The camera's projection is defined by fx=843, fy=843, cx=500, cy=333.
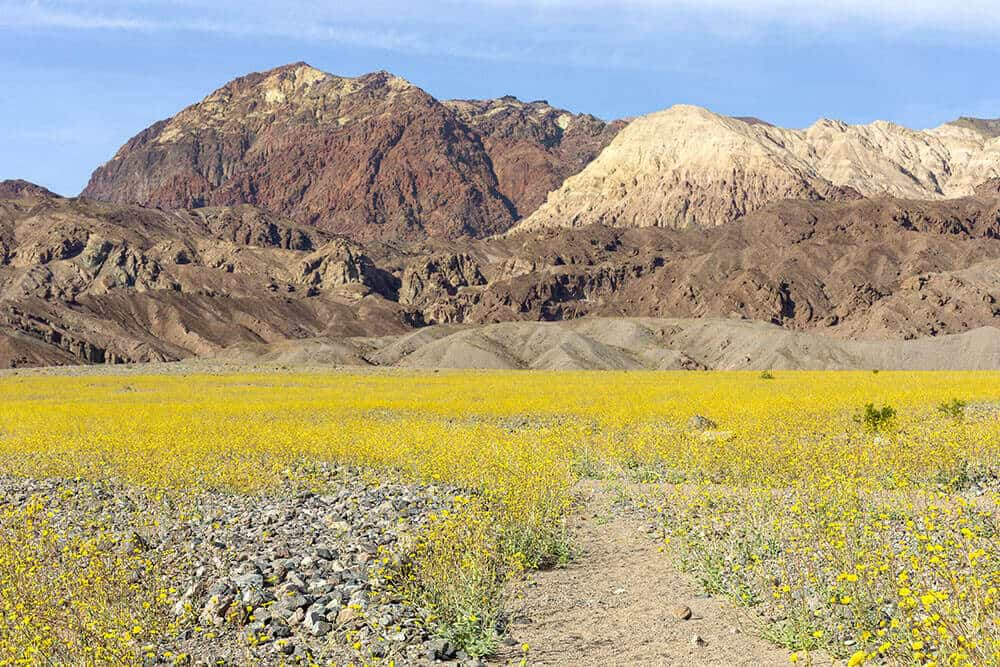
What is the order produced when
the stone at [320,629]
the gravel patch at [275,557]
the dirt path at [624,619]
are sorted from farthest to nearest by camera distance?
the stone at [320,629], the gravel patch at [275,557], the dirt path at [624,619]

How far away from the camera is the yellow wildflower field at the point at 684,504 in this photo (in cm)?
739

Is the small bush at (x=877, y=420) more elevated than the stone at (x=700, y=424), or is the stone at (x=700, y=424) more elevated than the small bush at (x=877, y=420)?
the small bush at (x=877, y=420)

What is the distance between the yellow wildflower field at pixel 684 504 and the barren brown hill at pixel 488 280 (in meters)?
102

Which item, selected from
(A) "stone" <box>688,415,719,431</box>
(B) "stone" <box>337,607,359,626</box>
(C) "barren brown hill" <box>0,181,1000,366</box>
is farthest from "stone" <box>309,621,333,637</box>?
(C) "barren brown hill" <box>0,181,1000,366</box>

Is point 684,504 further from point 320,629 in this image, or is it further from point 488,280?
point 488,280

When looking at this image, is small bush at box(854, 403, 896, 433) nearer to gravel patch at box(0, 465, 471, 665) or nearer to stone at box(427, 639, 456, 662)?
gravel patch at box(0, 465, 471, 665)

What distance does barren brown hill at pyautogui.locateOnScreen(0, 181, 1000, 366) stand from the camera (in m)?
128

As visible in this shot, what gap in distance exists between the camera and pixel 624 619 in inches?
356

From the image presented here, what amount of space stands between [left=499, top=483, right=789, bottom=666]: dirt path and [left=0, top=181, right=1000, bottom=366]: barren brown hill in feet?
373

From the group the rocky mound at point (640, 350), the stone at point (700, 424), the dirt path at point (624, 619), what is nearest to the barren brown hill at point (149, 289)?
the rocky mound at point (640, 350)

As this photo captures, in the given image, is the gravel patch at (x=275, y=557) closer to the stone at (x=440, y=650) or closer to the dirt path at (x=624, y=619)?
the stone at (x=440, y=650)

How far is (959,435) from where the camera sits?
50.4 feet

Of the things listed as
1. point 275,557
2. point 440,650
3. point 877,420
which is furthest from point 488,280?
point 440,650

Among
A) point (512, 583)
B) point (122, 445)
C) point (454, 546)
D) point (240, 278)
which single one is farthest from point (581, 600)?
point (240, 278)
